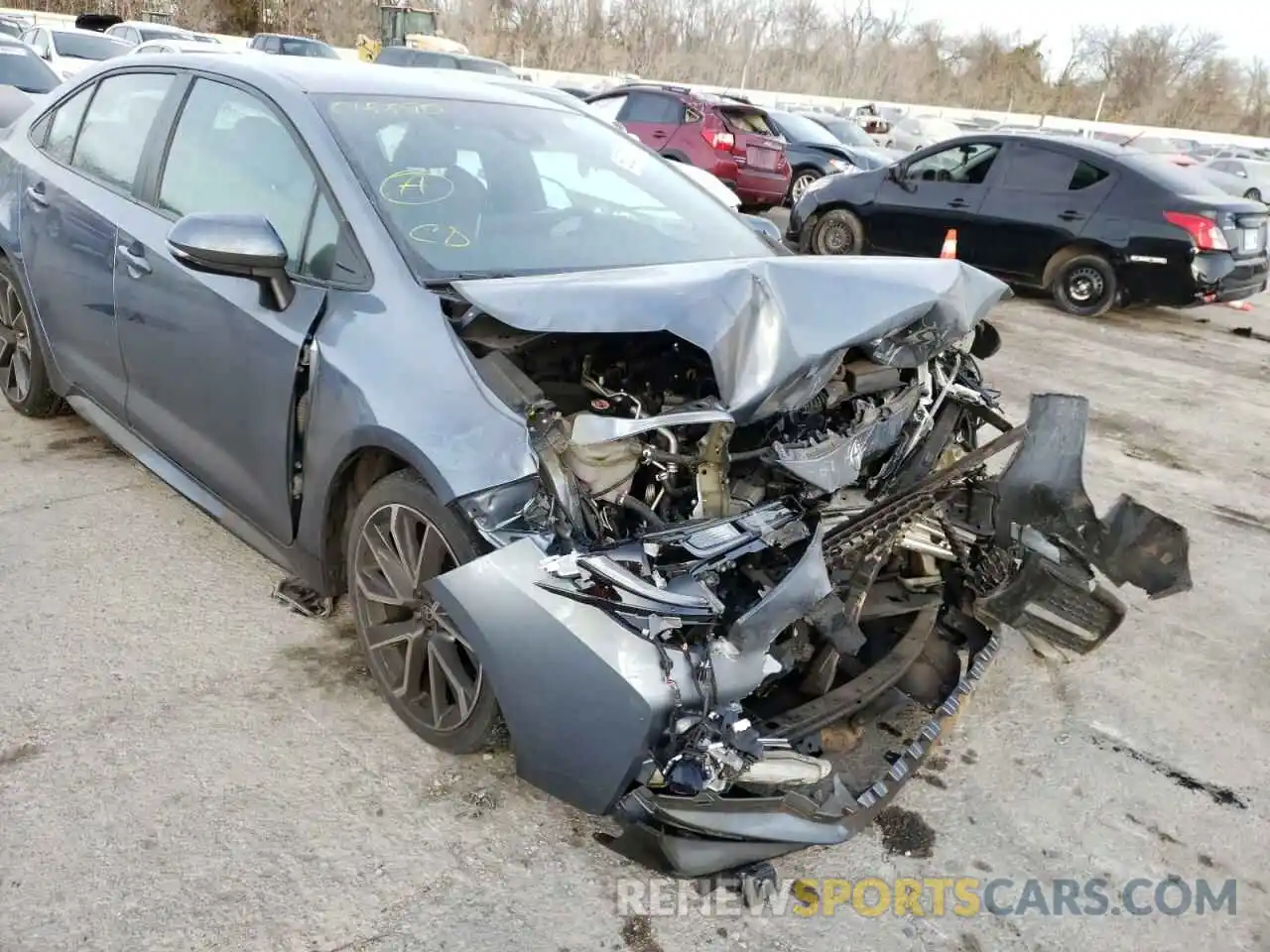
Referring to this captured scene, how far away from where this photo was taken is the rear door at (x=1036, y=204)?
8.85 meters

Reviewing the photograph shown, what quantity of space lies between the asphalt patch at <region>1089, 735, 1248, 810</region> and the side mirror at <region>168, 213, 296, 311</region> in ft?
9.18

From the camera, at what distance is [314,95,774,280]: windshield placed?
2701 mm

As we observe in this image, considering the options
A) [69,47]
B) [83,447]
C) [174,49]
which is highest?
[174,49]

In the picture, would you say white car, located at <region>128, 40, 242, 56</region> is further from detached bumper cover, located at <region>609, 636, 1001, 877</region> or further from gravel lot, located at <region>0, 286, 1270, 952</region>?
detached bumper cover, located at <region>609, 636, 1001, 877</region>

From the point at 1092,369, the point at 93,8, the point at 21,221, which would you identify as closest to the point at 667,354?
the point at 21,221

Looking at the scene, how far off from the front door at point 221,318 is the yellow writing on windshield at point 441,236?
256mm

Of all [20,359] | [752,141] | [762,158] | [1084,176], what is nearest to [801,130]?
[762,158]

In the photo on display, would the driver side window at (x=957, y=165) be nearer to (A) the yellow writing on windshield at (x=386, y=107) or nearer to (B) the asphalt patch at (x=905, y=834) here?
(A) the yellow writing on windshield at (x=386, y=107)

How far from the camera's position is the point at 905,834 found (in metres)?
2.44

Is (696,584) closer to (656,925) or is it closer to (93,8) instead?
(656,925)

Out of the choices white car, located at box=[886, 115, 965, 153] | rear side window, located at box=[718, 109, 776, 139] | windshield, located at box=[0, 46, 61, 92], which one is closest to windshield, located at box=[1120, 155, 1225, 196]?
rear side window, located at box=[718, 109, 776, 139]

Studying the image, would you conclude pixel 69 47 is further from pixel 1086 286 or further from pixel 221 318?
pixel 221 318

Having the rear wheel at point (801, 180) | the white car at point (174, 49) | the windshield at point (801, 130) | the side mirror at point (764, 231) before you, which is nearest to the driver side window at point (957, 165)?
the rear wheel at point (801, 180)

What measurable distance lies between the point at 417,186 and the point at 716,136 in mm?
10383
